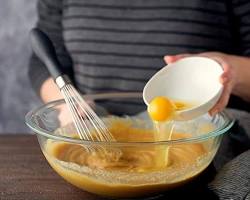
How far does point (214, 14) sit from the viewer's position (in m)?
1.08

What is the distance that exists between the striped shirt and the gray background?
0.26 metres

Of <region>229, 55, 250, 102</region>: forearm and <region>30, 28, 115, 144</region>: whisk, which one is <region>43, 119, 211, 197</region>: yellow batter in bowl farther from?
<region>229, 55, 250, 102</region>: forearm

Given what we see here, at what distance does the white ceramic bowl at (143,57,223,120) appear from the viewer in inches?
31.0

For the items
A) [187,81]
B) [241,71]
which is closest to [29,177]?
[187,81]

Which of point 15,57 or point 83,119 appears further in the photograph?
point 15,57

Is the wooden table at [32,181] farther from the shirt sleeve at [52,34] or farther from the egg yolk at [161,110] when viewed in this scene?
the shirt sleeve at [52,34]

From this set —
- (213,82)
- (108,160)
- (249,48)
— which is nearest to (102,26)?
(249,48)

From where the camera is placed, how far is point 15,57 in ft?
4.79

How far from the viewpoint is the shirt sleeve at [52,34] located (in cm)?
125

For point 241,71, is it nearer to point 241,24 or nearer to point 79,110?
point 241,24

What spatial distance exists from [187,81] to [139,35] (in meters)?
0.32

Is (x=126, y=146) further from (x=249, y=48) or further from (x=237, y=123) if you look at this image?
(x=249, y=48)

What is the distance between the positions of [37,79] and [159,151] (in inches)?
25.6

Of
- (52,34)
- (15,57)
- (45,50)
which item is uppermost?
(45,50)
